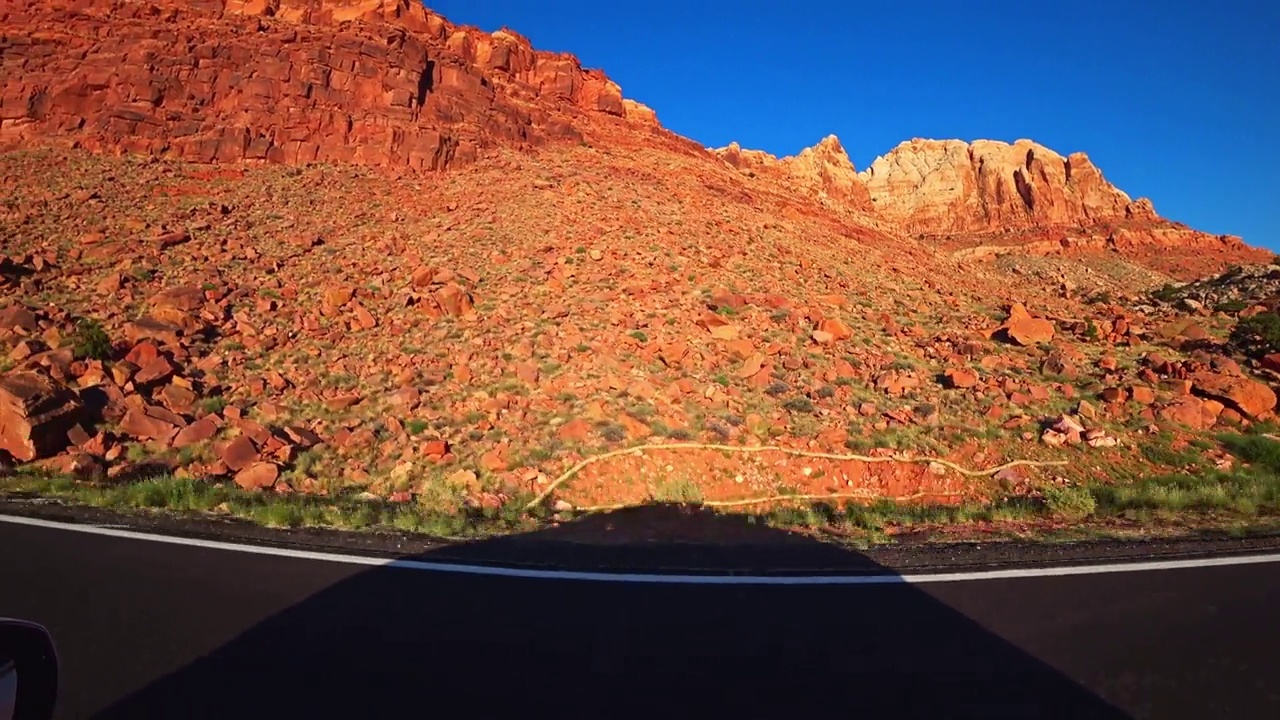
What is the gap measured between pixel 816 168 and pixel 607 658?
6428 centimetres

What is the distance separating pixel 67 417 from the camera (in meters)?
10.2

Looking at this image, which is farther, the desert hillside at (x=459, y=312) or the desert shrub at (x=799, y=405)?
the desert shrub at (x=799, y=405)

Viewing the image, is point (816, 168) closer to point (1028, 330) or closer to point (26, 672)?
point (1028, 330)

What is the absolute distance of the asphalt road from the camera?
343 cm

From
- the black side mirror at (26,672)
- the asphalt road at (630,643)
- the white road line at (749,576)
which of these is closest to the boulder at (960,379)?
the white road line at (749,576)

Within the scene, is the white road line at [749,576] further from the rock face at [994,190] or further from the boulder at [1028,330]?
the rock face at [994,190]

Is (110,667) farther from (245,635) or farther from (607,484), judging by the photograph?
(607,484)

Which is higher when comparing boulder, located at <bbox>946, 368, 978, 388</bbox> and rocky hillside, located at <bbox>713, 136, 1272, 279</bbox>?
rocky hillside, located at <bbox>713, 136, 1272, 279</bbox>

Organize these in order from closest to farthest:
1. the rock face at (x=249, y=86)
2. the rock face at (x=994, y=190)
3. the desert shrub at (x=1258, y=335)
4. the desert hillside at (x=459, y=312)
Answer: the desert hillside at (x=459, y=312)
the desert shrub at (x=1258, y=335)
the rock face at (x=249, y=86)
the rock face at (x=994, y=190)

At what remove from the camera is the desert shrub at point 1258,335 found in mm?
15844

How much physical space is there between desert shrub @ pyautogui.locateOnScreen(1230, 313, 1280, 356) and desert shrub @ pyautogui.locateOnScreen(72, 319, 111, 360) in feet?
85.7

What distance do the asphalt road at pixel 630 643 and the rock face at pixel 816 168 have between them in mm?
40500

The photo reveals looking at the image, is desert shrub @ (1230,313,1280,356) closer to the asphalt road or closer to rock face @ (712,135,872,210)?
the asphalt road

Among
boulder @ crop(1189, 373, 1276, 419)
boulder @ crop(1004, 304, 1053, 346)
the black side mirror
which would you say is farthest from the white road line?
boulder @ crop(1004, 304, 1053, 346)
